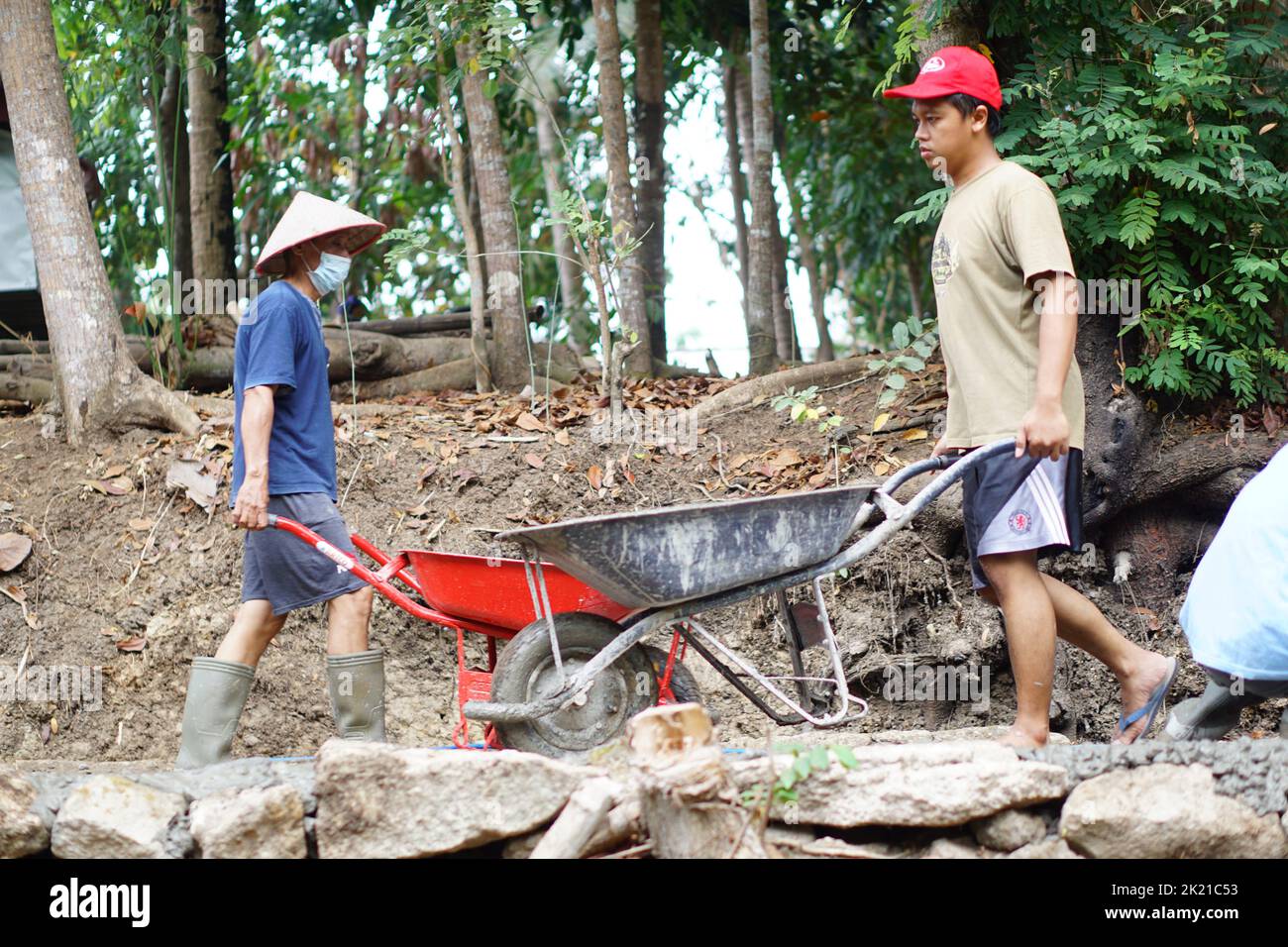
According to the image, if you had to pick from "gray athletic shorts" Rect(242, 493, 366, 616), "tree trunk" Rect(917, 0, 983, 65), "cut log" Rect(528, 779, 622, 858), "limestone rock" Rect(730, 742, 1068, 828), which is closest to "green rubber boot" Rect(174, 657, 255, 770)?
"gray athletic shorts" Rect(242, 493, 366, 616)

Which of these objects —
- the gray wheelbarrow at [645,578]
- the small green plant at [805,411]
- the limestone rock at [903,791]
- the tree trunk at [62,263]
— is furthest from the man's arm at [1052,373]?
the tree trunk at [62,263]

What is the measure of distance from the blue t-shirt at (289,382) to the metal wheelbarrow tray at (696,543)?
998mm

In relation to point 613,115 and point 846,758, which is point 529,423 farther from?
point 846,758

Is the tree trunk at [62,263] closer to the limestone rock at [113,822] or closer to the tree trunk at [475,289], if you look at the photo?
the tree trunk at [475,289]

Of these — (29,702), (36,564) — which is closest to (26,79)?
(36,564)

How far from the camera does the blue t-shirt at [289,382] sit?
13.6 feet

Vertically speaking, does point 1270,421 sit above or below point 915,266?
below

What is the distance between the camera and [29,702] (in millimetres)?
5426

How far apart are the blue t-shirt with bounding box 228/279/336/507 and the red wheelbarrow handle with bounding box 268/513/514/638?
0.17 meters

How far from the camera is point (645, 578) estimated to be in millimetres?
3600

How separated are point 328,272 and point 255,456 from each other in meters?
0.75

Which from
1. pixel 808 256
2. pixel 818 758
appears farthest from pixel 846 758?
pixel 808 256
